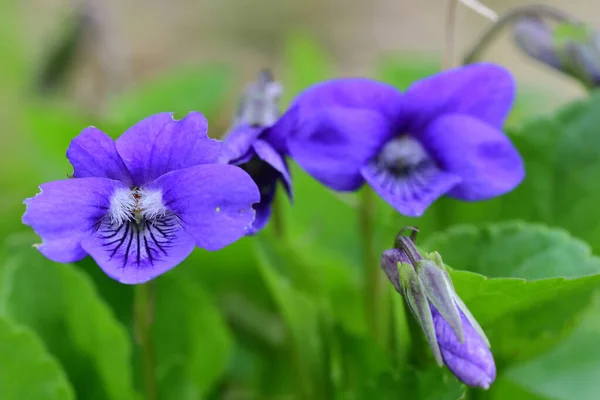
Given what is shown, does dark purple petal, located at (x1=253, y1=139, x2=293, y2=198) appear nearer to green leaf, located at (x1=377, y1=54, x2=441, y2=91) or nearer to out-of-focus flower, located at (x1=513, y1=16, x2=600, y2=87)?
out-of-focus flower, located at (x1=513, y1=16, x2=600, y2=87)


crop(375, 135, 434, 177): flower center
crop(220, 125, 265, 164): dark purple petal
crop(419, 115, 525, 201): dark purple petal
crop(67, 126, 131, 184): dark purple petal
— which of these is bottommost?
crop(419, 115, 525, 201): dark purple petal

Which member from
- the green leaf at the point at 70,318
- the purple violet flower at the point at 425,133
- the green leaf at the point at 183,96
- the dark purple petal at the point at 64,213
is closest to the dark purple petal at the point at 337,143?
the purple violet flower at the point at 425,133

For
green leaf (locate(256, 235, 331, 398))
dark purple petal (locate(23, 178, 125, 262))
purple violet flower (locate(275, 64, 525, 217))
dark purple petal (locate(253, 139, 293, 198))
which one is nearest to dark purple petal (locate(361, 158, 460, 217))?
purple violet flower (locate(275, 64, 525, 217))

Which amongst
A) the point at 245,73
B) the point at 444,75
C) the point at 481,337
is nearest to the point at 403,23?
the point at 245,73

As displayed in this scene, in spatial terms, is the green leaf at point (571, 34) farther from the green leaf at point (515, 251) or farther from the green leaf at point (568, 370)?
the green leaf at point (568, 370)

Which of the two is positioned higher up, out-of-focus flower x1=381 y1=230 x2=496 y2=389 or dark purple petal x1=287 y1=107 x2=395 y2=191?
dark purple petal x1=287 y1=107 x2=395 y2=191
